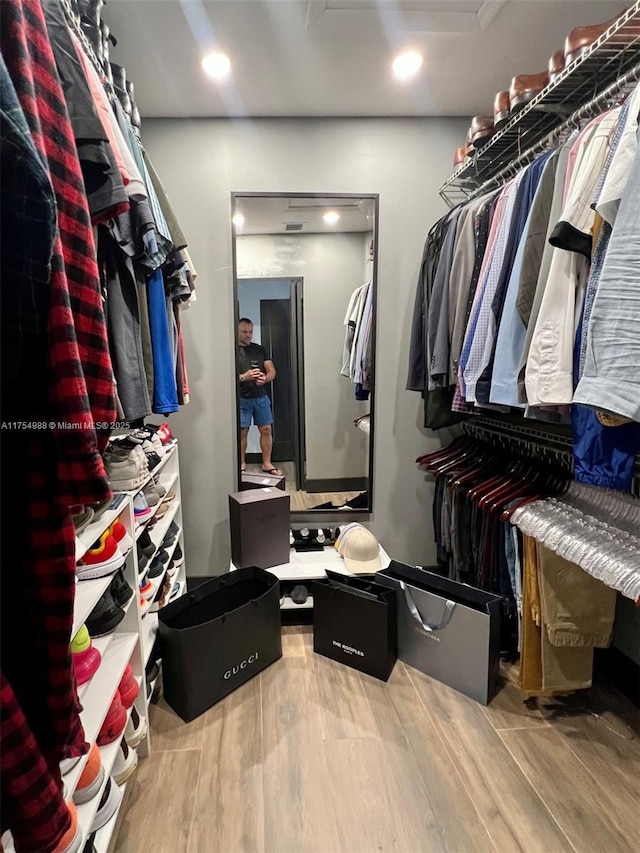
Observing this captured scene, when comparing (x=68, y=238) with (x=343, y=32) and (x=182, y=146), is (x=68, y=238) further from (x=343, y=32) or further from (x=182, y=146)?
(x=182, y=146)

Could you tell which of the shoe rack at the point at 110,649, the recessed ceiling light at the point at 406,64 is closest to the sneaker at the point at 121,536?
the shoe rack at the point at 110,649

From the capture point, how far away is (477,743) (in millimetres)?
1432

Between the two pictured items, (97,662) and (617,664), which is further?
(617,664)

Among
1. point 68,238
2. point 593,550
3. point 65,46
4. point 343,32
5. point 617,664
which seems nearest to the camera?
point 68,238

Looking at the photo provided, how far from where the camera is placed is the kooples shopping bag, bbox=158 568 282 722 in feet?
4.87

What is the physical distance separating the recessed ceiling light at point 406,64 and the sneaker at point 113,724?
91.9 inches

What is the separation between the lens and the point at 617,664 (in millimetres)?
1702

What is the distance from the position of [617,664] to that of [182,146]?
2.88m

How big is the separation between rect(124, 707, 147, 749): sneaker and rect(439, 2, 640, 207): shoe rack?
2151 mm

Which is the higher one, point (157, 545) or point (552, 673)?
point (157, 545)

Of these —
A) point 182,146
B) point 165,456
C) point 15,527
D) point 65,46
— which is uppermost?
point 182,146

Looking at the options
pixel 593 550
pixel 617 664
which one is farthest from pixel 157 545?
pixel 617 664

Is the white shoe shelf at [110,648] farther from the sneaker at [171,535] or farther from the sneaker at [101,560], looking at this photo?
the sneaker at [171,535]

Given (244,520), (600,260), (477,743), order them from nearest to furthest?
(600,260), (477,743), (244,520)
